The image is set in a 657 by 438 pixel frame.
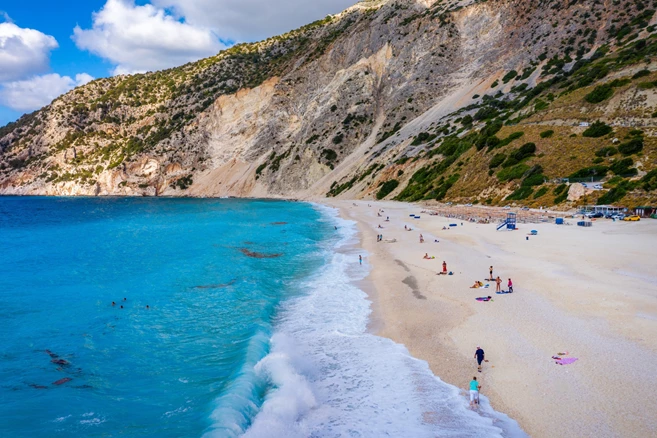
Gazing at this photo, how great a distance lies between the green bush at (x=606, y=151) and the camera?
3573 centimetres

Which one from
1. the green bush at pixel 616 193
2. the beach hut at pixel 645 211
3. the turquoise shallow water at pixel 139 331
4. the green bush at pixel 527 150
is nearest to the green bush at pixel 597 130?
the green bush at pixel 527 150

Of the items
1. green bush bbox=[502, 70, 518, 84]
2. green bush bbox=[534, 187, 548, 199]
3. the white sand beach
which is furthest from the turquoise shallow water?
green bush bbox=[502, 70, 518, 84]

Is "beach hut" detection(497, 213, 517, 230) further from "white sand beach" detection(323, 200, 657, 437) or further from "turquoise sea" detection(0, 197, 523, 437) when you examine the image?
"turquoise sea" detection(0, 197, 523, 437)

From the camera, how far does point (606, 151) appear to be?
36.2 metres

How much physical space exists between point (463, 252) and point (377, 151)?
1911 inches

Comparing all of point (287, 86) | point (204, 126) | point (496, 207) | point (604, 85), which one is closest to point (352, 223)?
point (496, 207)

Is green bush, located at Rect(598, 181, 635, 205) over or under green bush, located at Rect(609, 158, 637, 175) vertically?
under

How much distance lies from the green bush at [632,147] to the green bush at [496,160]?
11.1 metres

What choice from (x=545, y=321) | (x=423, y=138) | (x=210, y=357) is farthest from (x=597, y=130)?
(x=210, y=357)

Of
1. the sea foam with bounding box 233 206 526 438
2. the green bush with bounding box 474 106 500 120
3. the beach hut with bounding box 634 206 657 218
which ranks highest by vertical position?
the green bush with bounding box 474 106 500 120

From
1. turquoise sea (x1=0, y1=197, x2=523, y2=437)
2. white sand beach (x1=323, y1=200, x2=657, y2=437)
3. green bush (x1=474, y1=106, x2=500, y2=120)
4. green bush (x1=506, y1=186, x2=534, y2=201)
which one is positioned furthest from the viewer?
green bush (x1=474, y1=106, x2=500, y2=120)

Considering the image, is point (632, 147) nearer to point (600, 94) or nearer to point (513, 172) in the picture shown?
point (513, 172)

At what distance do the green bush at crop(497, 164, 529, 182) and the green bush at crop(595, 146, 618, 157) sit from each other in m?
6.07

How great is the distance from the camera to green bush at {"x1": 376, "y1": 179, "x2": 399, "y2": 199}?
191 ft
